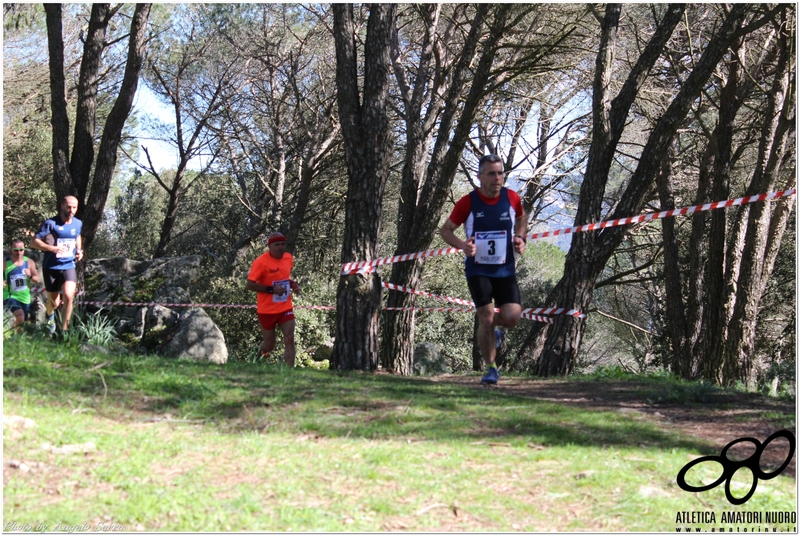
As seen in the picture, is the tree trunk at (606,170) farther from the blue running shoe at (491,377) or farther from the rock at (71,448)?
the rock at (71,448)

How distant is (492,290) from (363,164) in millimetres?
2046

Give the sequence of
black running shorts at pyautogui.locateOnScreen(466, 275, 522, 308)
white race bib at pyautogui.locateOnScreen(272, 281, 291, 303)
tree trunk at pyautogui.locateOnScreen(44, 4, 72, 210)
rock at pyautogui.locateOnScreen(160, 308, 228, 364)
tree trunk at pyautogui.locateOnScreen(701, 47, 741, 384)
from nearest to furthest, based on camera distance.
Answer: black running shorts at pyautogui.locateOnScreen(466, 275, 522, 308) < white race bib at pyautogui.locateOnScreen(272, 281, 291, 303) < tree trunk at pyautogui.locateOnScreen(44, 4, 72, 210) < tree trunk at pyautogui.locateOnScreen(701, 47, 741, 384) < rock at pyautogui.locateOnScreen(160, 308, 228, 364)

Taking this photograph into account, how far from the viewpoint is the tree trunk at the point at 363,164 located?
8102 mm

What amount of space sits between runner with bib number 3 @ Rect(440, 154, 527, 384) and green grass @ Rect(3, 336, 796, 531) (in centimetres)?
107

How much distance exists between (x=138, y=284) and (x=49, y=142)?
891 cm

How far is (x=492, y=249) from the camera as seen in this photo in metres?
6.84

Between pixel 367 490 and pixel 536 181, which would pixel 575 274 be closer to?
pixel 367 490

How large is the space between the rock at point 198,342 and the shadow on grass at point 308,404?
7.63 m

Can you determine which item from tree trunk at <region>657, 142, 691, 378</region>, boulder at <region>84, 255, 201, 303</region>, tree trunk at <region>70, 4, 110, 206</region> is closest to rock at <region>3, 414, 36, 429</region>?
tree trunk at <region>70, 4, 110, 206</region>

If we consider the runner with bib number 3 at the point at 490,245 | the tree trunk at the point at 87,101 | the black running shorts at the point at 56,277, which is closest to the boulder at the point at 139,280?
the tree trunk at the point at 87,101

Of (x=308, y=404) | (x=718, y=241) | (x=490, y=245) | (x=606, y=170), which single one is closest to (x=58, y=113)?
(x=490, y=245)

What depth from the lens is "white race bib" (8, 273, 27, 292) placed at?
35.3 ft

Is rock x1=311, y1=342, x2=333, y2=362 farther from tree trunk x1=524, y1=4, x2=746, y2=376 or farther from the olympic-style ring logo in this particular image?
the olympic-style ring logo

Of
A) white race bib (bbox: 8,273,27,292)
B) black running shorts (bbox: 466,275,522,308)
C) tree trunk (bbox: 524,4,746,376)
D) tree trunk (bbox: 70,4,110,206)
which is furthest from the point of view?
tree trunk (bbox: 70,4,110,206)
